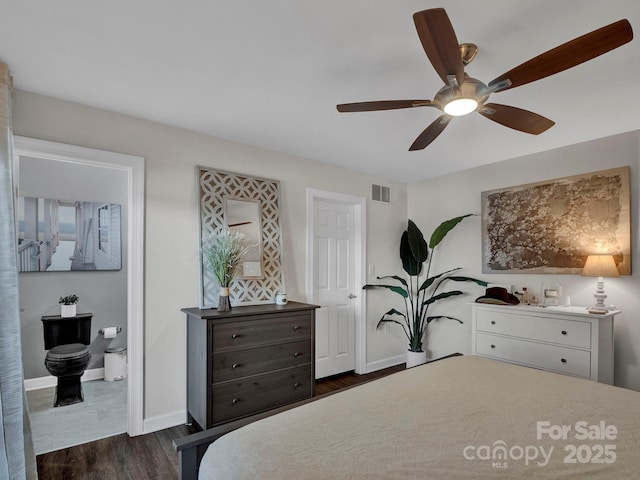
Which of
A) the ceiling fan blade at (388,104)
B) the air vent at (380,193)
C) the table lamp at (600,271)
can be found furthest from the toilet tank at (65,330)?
the table lamp at (600,271)

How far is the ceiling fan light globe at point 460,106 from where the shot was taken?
1760 millimetres

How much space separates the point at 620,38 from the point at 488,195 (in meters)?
2.80

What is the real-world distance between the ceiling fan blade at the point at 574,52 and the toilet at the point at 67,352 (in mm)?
3983

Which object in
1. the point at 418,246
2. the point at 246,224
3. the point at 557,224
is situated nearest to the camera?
the point at 246,224

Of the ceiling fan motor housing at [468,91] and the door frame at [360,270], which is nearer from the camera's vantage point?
the ceiling fan motor housing at [468,91]

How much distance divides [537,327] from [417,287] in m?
1.72

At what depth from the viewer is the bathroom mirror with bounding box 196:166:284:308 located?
119 inches

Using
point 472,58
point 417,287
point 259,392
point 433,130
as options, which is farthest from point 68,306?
point 472,58

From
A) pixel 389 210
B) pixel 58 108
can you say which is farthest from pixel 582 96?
pixel 58 108

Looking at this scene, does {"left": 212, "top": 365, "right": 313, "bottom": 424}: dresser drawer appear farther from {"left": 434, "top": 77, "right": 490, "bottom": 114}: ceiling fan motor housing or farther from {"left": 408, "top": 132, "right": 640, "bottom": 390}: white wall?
{"left": 434, "top": 77, "right": 490, "bottom": 114}: ceiling fan motor housing

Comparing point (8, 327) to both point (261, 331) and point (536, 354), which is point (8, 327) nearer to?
point (261, 331)

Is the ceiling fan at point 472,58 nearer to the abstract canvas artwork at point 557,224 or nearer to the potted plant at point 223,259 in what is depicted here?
the potted plant at point 223,259

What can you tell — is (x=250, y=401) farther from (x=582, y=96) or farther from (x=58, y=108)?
(x=582, y=96)

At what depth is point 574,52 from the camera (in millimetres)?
1398
